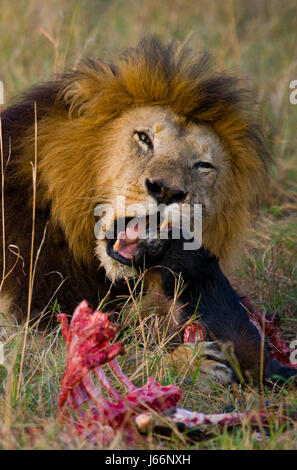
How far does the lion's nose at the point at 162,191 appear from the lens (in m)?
3.30

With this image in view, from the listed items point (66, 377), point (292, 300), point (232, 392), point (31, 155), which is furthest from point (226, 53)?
point (66, 377)

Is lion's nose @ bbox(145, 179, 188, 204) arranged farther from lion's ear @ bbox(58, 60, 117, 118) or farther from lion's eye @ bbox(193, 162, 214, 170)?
lion's ear @ bbox(58, 60, 117, 118)

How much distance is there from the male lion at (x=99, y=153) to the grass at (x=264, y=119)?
0.30 meters

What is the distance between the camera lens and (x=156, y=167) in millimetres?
3393

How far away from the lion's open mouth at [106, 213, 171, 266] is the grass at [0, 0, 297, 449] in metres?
0.31

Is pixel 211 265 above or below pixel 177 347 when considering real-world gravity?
above

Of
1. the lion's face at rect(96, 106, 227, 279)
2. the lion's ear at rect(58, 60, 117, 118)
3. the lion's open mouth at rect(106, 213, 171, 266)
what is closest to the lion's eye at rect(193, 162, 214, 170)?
the lion's face at rect(96, 106, 227, 279)

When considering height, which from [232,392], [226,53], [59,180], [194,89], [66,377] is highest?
[226,53]

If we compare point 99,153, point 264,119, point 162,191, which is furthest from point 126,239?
point 264,119

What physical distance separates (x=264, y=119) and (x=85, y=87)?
4.14 feet

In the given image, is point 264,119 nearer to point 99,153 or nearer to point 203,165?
A: point 203,165

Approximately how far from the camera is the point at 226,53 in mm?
7625
